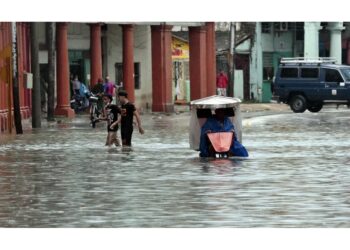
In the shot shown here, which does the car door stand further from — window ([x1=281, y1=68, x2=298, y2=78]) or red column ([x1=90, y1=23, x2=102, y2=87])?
red column ([x1=90, y1=23, x2=102, y2=87])

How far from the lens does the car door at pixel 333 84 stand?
5153cm

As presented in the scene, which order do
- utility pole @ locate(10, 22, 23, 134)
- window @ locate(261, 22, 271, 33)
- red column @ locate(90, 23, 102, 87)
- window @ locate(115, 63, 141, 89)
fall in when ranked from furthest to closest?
window @ locate(261, 22, 271, 33), window @ locate(115, 63, 141, 89), red column @ locate(90, 23, 102, 87), utility pole @ locate(10, 22, 23, 134)

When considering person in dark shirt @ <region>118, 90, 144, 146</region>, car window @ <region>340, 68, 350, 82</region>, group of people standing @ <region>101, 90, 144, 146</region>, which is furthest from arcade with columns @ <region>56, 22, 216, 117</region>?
person in dark shirt @ <region>118, 90, 144, 146</region>

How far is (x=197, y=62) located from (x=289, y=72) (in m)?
7.29

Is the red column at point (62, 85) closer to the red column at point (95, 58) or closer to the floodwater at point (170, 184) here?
the red column at point (95, 58)

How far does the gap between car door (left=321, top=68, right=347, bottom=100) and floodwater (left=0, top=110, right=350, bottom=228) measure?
18372mm

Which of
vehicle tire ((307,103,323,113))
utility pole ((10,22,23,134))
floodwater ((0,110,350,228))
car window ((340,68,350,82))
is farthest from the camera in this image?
vehicle tire ((307,103,323,113))

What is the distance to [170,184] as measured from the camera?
18.9 meters

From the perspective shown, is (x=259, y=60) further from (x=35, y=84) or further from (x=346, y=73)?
(x=35, y=84)

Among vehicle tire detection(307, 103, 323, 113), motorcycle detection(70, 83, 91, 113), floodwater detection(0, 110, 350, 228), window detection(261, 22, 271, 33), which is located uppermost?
window detection(261, 22, 271, 33)

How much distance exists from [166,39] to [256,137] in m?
23.2

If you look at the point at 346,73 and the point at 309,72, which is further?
the point at 309,72

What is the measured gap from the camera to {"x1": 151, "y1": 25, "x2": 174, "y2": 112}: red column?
5553 centimetres

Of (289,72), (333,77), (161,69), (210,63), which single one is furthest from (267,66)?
(333,77)
